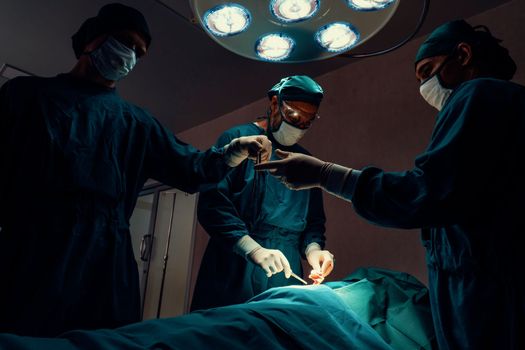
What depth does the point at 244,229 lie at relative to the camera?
2.00 m

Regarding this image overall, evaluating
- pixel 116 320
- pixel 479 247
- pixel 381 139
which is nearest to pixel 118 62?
pixel 116 320

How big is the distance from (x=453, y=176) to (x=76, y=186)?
1188mm

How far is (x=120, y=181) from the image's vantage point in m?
1.53

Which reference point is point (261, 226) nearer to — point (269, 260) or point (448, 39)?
point (269, 260)

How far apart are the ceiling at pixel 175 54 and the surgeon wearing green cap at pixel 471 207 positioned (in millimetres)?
1647

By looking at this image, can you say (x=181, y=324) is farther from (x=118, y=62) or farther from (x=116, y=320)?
(x=118, y=62)

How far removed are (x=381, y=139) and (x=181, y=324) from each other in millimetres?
2249

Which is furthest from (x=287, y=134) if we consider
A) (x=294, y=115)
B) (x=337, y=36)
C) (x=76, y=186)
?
(x=76, y=186)

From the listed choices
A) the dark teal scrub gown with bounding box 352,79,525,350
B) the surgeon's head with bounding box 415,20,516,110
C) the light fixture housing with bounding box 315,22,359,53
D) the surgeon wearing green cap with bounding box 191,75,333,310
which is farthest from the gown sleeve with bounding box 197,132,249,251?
the surgeon's head with bounding box 415,20,516,110

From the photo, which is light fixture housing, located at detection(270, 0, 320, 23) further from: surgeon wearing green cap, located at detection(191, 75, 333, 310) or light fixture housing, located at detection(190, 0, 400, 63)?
surgeon wearing green cap, located at detection(191, 75, 333, 310)

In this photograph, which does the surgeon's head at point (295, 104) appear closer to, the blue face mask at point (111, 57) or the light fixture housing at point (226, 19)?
the light fixture housing at point (226, 19)

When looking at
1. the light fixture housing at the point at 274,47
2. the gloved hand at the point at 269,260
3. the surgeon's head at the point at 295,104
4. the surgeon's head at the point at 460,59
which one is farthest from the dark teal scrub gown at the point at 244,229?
the surgeon's head at the point at 460,59

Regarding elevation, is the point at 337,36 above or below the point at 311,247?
above

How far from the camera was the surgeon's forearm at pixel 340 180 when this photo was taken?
1.31 metres
